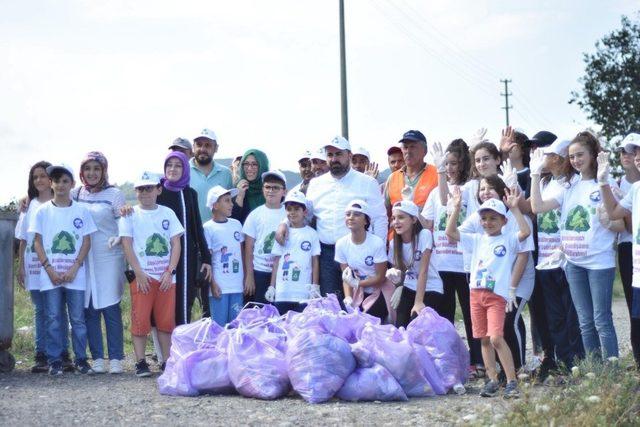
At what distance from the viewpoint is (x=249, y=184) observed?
9695 mm

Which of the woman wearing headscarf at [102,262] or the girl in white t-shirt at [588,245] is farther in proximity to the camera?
the woman wearing headscarf at [102,262]

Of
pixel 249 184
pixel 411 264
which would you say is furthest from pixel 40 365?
pixel 411 264

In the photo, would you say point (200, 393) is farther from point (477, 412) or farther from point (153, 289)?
point (477, 412)

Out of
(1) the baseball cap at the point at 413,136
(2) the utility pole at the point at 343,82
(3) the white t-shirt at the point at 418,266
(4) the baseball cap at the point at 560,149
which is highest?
(2) the utility pole at the point at 343,82

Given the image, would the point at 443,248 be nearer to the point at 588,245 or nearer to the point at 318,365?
the point at 588,245

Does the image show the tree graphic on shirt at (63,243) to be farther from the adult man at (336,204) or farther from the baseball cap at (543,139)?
the baseball cap at (543,139)

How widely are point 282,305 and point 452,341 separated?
5.54ft

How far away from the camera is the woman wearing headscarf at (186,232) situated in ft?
29.1

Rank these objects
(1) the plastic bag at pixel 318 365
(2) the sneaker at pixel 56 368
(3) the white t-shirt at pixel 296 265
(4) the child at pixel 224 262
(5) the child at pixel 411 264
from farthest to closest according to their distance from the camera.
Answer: (4) the child at pixel 224 262, (3) the white t-shirt at pixel 296 265, (2) the sneaker at pixel 56 368, (5) the child at pixel 411 264, (1) the plastic bag at pixel 318 365

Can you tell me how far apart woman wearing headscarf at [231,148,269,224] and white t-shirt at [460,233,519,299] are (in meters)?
2.73

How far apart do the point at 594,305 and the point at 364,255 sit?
1.95m

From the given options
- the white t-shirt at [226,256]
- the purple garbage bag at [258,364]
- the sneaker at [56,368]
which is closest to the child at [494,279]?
the purple garbage bag at [258,364]

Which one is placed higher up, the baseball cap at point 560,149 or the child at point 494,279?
the baseball cap at point 560,149

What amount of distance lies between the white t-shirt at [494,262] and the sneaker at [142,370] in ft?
9.47
